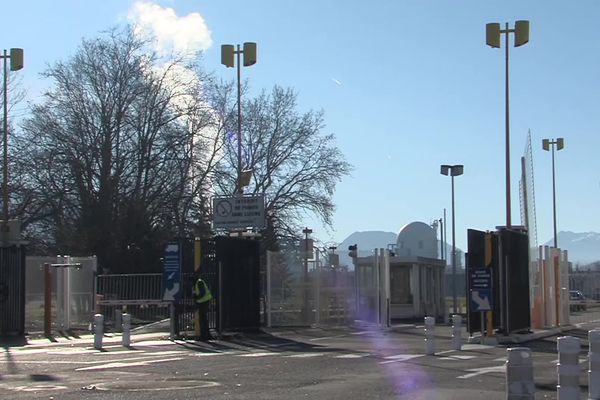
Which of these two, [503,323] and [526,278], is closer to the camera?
[503,323]

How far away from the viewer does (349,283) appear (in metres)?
31.3

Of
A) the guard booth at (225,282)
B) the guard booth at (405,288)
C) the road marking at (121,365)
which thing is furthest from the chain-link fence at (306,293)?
the road marking at (121,365)

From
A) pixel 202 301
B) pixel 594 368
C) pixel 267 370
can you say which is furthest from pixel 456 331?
pixel 594 368

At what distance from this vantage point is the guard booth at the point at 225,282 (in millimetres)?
24672

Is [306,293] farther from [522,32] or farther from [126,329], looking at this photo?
[522,32]

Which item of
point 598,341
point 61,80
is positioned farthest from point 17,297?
point 61,80

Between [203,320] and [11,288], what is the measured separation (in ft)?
21.1

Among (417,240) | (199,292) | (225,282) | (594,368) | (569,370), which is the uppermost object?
(417,240)

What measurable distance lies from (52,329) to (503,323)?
15.4m

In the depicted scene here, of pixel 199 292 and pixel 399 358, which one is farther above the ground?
pixel 199 292

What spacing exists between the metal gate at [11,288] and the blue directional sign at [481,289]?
13.6 meters

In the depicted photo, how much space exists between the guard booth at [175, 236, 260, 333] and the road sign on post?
109 inches

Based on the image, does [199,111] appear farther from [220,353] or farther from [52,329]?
[220,353]

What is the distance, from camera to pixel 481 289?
21.8 metres
